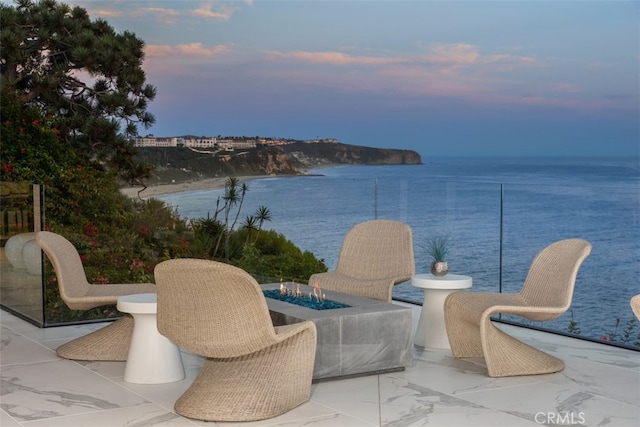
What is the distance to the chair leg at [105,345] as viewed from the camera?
18.2 feet

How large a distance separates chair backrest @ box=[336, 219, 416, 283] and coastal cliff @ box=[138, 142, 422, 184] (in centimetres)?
325

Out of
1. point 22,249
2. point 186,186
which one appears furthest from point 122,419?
point 186,186

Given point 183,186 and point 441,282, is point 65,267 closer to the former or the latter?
point 441,282

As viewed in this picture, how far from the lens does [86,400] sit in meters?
4.57

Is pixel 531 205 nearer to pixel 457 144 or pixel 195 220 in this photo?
pixel 195 220

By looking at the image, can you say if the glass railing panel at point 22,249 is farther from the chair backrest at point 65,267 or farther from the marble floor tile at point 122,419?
the marble floor tile at point 122,419

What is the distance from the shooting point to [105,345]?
5582 millimetres

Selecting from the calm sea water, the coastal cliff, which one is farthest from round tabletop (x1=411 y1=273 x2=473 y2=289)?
the coastal cliff

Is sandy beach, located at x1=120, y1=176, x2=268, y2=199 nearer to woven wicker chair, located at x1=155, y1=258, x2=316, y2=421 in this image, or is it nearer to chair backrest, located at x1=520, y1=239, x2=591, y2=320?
chair backrest, located at x1=520, y1=239, x2=591, y2=320

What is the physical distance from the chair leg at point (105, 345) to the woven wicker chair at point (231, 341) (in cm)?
129

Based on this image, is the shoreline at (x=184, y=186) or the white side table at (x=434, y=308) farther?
the shoreline at (x=184, y=186)

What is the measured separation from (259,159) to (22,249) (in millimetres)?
5796

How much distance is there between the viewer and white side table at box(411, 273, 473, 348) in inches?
234

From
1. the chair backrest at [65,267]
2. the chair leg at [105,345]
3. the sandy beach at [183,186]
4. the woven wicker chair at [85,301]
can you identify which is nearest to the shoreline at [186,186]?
the sandy beach at [183,186]
